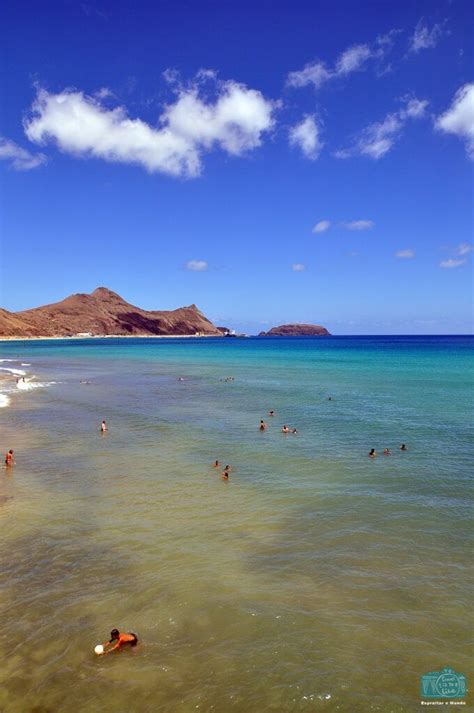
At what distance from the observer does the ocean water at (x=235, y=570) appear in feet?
28.6

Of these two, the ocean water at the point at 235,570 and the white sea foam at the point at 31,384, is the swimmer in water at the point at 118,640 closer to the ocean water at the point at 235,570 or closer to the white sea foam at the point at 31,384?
the ocean water at the point at 235,570

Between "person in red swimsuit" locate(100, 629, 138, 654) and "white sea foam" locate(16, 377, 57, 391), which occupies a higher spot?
"white sea foam" locate(16, 377, 57, 391)

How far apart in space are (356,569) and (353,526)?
2713 millimetres

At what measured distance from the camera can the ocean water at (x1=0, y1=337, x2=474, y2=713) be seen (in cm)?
871

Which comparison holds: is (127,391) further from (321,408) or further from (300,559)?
(300,559)

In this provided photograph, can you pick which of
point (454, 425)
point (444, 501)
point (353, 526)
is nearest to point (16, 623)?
point (353, 526)

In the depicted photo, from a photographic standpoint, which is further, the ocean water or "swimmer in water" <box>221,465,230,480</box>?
"swimmer in water" <box>221,465,230,480</box>

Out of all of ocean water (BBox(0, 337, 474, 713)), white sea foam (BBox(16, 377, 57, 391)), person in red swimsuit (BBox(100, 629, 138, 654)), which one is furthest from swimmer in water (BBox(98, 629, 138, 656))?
white sea foam (BBox(16, 377, 57, 391))

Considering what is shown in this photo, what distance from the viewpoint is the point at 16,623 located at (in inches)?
398

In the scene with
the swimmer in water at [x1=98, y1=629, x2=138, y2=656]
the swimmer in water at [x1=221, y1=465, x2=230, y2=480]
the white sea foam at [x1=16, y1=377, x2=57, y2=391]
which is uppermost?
the white sea foam at [x1=16, y1=377, x2=57, y2=391]

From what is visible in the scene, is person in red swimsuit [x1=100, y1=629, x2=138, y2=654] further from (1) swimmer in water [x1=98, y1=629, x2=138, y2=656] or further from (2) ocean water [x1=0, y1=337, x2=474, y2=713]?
(2) ocean water [x1=0, y1=337, x2=474, y2=713]

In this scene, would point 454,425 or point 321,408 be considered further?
point 321,408

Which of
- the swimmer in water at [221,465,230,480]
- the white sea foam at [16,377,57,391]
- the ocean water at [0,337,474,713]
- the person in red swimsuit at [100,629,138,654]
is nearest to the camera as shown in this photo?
the ocean water at [0,337,474,713]

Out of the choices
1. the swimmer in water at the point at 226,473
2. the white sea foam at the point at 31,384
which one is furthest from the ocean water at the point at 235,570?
the white sea foam at the point at 31,384
